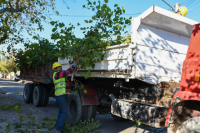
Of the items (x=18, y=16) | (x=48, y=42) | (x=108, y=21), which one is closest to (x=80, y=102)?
(x=108, y=21)

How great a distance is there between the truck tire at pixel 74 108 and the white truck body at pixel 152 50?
138 centimetres

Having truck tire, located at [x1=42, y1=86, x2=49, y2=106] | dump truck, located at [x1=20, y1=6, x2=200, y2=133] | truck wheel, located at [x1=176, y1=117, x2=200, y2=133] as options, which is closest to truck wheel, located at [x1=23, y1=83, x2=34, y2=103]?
truck tire, located at [x1=42, y1=86, x2=49, y2=106]

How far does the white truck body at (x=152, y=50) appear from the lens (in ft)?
14.0

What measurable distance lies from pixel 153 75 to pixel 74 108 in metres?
3.04

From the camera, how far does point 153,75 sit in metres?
4.48

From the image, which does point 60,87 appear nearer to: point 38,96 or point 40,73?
point 40,73

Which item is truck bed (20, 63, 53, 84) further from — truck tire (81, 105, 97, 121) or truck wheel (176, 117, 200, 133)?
truck wheel (176, 117, 200, 133)

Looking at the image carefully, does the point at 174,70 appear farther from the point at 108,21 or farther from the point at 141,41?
the point at 108,21

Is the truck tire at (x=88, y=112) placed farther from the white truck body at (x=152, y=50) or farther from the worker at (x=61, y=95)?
the white truck body at (x=152, y=50)

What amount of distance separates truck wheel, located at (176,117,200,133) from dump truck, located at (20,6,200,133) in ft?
0.05

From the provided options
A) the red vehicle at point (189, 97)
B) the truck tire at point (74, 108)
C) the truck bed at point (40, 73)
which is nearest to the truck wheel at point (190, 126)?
the red vehicle at point (189, 97)

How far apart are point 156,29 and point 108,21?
1.49 m

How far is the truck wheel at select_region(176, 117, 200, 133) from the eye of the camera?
2.70 meters

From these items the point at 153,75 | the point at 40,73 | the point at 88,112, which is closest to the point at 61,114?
the point at 88,112
